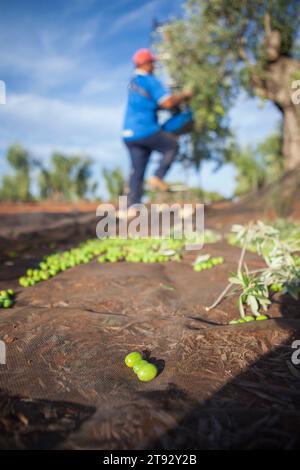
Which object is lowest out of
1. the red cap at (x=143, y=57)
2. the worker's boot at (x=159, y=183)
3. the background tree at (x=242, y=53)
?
the worker's boot at (x=159, y=183)

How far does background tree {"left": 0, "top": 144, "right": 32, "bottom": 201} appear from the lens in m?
29.7

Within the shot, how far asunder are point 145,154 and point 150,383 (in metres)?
6.05

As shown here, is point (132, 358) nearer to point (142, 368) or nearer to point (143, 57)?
point (142, 368)

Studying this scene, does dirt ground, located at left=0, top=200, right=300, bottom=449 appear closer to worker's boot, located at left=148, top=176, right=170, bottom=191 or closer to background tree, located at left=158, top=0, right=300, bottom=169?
worker's boot, located at left=148, top=176, right=170, bottom=191

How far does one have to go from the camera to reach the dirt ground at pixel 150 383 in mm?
1238

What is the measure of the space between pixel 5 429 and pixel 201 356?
3.43 feet

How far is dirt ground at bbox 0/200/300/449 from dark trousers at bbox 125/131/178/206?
166 inches

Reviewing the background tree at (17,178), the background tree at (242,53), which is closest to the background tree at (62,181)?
the background tree at (17,178)

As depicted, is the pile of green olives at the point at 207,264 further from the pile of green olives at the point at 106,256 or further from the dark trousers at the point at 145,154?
the dark trousers at the point at 145,154

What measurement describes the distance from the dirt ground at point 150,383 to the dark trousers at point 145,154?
4.22 meters

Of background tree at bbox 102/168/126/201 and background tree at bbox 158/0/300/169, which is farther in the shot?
background tree at bbox 102/168/126/201

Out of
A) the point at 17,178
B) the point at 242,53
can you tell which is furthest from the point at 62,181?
the point at 242,53

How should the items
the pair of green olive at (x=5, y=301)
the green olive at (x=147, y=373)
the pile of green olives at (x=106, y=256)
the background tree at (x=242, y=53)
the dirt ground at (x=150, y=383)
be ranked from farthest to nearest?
the background tree at (x=242, y=53) → the pile of green olives at (x=106, y=256) → the pair of green olive at (x=5, y=301) → the green olive at (x=147, y=373) → the dirt ground at (x=150, y=383)

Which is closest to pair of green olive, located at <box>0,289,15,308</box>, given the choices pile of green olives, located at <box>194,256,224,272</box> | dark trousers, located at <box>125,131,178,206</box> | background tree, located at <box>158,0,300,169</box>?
pile of green olives, located at <box>194,256,224,272</box>
